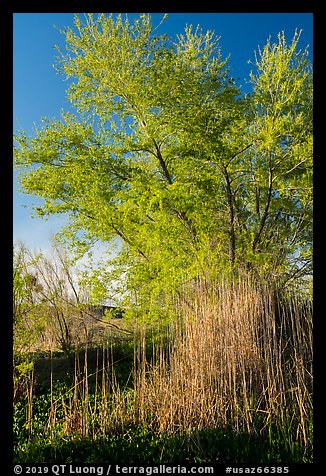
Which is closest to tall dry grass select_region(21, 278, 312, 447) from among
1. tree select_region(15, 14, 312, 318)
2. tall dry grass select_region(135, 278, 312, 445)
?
tall dry grass select_region(135, 278, 312, 445)

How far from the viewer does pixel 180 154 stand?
6.39 meters

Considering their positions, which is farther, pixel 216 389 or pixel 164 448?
pixel 216 389

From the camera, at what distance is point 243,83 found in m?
6.34

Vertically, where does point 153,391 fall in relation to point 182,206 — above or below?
below

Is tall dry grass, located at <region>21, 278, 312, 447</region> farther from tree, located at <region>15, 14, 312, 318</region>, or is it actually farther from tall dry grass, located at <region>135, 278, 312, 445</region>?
tree, located at <region>15, 14, 312, 318</region>

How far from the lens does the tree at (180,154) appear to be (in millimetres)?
5742

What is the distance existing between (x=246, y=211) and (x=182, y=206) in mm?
1861
